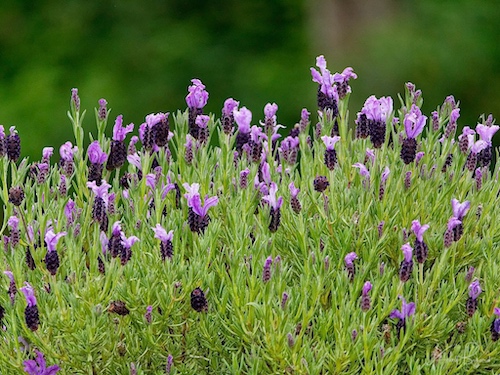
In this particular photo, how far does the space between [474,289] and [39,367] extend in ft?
4.36

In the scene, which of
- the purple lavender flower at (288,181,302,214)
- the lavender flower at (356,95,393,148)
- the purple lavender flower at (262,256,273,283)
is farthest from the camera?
the lavender flower at (356,95,393,148)

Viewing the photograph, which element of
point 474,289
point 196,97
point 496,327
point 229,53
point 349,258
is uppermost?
point 229,53

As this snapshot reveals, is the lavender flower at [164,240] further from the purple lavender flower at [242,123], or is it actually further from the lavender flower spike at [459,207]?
the lavender flower spike at [459,207]

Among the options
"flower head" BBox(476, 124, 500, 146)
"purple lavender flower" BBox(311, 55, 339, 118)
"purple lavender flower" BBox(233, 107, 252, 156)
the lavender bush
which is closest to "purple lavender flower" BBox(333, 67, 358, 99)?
"purple lavender flower" BBox(311, 55, 339, 118)

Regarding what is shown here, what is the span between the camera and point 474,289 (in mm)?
2795

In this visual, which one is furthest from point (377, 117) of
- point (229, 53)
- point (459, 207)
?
point (229, 53)

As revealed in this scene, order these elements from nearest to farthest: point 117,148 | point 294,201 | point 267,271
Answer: point 267,271, point 294,201, point 117,148

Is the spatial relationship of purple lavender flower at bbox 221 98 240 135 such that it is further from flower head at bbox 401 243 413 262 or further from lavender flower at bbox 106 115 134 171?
flower head at bbox 401 243 413 262

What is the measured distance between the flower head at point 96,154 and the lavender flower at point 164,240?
1.52 feet

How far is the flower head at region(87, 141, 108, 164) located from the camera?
3.14 meters

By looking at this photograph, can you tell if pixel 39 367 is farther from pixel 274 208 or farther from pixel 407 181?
pixel 407 181

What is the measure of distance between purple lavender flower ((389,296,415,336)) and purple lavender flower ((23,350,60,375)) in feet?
3.37

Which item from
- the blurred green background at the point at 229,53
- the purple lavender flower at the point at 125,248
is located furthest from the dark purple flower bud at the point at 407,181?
the blurred green background at the point at 229,53

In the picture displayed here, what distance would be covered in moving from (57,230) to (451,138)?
139 cm
